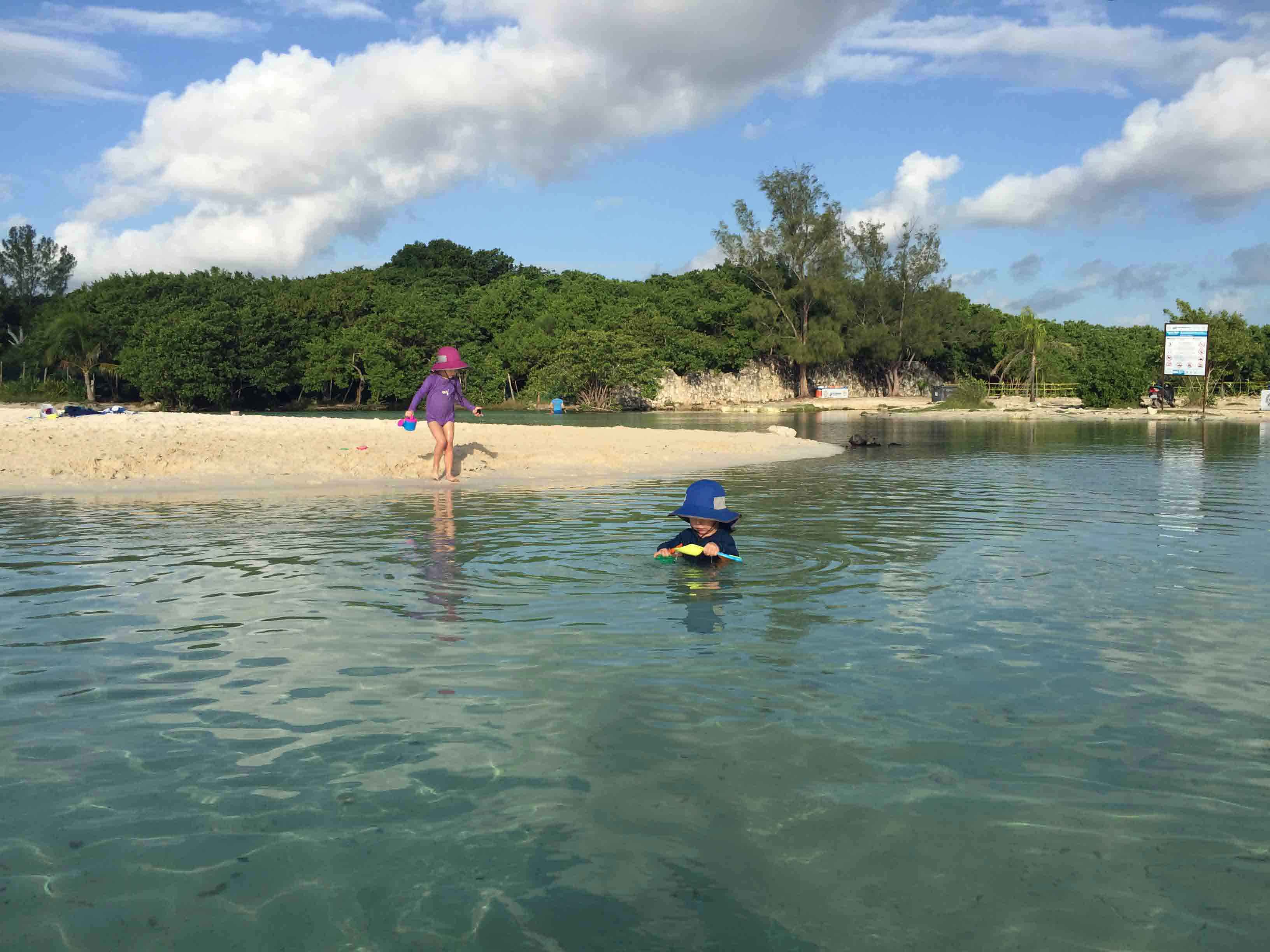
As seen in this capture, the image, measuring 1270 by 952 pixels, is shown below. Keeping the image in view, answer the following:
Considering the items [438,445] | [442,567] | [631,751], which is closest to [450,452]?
[438,445]

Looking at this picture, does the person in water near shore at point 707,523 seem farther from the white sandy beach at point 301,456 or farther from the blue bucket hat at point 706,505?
the white sandy beach at point 301,456

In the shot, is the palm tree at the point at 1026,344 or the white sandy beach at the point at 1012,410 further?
the palm tree at the point at 1026,344

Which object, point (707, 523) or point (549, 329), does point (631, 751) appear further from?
point (549, 329)

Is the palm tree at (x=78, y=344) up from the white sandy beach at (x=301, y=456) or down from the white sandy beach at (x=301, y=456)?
up

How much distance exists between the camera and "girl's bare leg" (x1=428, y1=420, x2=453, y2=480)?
691 inches

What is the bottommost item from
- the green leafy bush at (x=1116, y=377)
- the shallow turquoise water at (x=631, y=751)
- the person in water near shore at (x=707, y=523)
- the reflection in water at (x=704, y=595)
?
the shallow turquoise water at (x=631, y=751)

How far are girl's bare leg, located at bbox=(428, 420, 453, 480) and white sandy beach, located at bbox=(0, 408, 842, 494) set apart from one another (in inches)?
14.1

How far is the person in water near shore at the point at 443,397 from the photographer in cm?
1695

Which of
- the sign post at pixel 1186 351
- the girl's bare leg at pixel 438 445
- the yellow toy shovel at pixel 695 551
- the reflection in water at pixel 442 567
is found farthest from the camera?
the sign post at pixel 1186 351

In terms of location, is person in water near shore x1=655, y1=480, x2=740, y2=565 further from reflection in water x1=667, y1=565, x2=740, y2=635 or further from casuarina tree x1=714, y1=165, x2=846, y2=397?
casuarina tree x1=714, y1=165, x2=846, y2=397

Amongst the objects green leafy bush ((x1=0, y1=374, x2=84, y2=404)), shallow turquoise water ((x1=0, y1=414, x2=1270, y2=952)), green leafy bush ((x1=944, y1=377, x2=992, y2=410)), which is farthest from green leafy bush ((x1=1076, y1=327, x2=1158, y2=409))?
shallow turquoise water ((x1=0, y1=414, x2=1270, y2=952))

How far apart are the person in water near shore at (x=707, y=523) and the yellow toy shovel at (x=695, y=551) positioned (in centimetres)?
3

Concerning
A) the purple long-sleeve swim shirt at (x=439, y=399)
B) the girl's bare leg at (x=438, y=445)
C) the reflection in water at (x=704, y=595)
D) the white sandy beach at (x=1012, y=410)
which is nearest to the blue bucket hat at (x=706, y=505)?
the reflection in water at (x=704, y=595)

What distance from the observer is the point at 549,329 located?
73.1 metres
